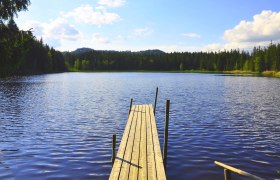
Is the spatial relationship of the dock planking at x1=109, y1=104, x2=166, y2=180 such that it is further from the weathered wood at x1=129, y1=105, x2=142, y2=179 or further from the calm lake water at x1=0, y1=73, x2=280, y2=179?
the calm lake water at x1=0, y1=73, x2=280, y2=179

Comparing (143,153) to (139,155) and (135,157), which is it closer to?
(139,155)

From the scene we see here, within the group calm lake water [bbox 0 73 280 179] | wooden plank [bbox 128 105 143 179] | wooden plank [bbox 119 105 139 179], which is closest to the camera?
wooden plank [bbox 119 105 139 179]

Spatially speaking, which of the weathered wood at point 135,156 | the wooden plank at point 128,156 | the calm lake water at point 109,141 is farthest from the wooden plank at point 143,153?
the calm lake water at point 109,141

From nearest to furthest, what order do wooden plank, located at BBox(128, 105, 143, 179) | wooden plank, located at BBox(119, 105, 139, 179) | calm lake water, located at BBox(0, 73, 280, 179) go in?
wooden plank, located at BBox(119, 105, 139, 179) → wooden plank, located at BBox(128, 105, 143, 179) → calm lake water, located at BBox(0, 73, 280, 179)

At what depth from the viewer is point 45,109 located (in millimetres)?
42781

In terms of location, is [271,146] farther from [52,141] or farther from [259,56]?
[259,56]

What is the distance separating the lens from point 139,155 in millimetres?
15852

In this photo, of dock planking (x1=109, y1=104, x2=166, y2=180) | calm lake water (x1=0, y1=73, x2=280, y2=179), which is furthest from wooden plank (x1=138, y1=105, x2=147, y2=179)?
calm lake water (x1=0, y1=73, x2=280, y2=179)

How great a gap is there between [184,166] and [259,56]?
187130 mm

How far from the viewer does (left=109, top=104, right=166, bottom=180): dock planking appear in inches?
516

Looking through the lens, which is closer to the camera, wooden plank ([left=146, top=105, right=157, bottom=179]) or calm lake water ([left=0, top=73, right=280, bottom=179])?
wooden plank ([left=146, top=105, right=157, bottom=179])

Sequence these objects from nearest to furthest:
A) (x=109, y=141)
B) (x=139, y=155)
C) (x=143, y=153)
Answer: (x=139, y=155) < (x=143, y=153) < (x=109, y=141)

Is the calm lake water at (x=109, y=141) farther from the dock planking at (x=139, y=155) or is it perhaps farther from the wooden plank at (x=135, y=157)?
the wooden plank at (x=135, y=157)

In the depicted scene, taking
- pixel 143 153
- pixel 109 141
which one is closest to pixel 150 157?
pixel 143 153
